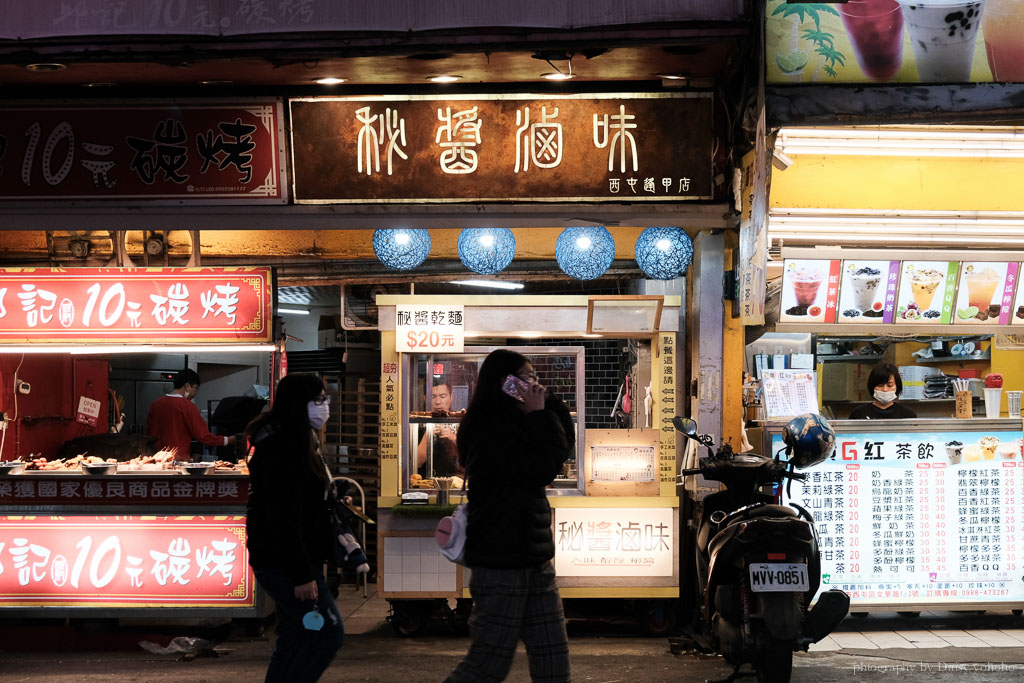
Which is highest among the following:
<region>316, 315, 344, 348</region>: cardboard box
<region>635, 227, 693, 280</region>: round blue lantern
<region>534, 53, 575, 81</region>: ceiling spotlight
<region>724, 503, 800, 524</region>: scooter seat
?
<region>534, 53, 575, 81</region>: ceiling spotlight

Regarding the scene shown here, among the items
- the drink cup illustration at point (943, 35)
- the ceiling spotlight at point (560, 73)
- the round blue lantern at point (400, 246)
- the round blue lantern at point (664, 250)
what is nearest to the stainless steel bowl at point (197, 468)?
the round blue lantern at point (400, 246)

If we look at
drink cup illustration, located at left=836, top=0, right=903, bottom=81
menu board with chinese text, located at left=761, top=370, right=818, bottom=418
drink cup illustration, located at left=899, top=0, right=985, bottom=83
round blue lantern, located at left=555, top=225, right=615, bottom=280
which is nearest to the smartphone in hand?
round blue lantern, located at left=555, top=225, right=615, bottom=280

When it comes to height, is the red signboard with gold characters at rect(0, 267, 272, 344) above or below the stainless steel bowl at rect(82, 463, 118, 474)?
above

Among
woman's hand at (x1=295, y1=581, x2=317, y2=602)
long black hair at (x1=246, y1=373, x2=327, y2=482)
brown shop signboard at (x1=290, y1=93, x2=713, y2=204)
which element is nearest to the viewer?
woman's hand at (x1=295, y1=581, x2=317, y2=602)

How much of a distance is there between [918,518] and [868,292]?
1781 millimetres

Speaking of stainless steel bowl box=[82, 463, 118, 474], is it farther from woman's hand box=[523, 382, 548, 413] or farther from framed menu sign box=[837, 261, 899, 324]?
framed menu sign box=[837, 261, 899, 324]

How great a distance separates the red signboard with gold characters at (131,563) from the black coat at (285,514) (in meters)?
2.75

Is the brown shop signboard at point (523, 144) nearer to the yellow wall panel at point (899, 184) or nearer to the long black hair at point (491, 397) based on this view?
the yellow wall panel at point (899, 184)

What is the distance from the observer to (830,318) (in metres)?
7.57

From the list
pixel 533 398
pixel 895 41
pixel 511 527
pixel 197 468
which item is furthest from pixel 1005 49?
pixel 197 468

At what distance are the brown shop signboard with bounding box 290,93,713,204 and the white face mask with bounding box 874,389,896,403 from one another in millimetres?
2595

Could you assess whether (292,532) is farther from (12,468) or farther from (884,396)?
(884,396)

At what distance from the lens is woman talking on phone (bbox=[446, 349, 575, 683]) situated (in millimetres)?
4664

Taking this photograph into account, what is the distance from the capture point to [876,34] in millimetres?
6355
